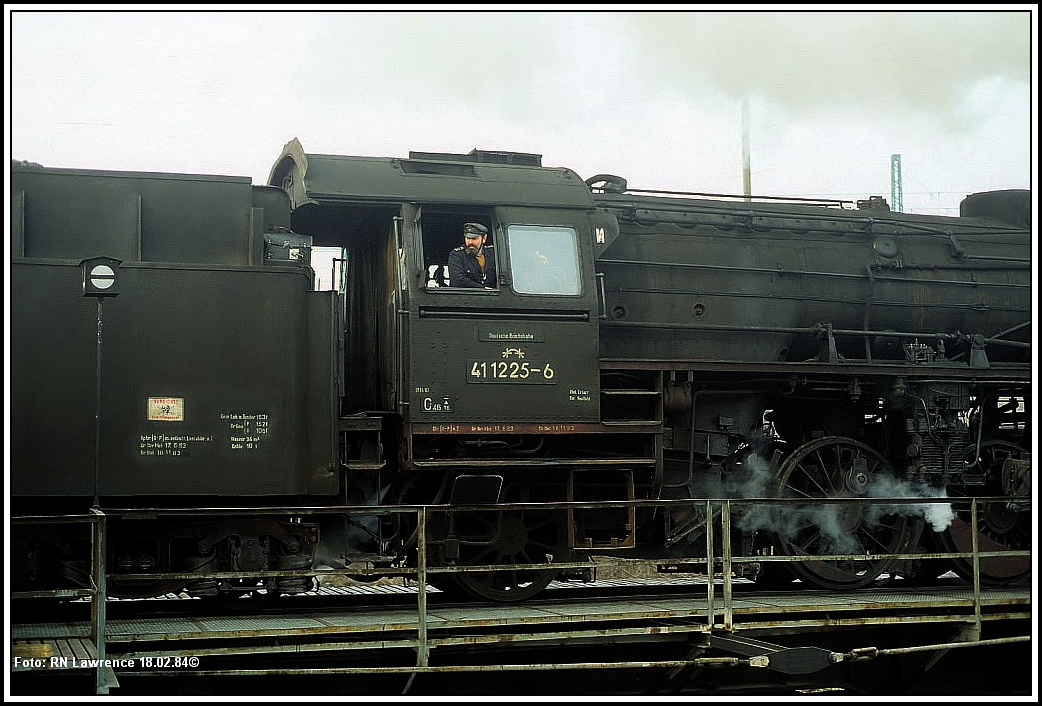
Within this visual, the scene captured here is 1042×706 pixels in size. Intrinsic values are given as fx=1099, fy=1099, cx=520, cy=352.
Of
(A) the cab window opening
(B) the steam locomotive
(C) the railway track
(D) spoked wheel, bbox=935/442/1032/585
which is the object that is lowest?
(C) the railway track

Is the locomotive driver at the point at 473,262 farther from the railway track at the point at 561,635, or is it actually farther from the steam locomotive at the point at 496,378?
the railway track at the point at 561,635

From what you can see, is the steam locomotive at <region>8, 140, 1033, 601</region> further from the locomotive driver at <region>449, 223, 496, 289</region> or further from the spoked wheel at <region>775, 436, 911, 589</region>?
the locomotive driver at <region>449, 223, 496, 289</region>

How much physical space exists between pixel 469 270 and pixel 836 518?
3782 millimetres

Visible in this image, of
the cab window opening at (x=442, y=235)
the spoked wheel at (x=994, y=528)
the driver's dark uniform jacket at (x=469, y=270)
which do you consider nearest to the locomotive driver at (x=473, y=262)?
the driver's dark uniform jacket at (x=469, y=270)

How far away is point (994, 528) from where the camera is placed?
962cm

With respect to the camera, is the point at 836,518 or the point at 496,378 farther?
the point at 836,518

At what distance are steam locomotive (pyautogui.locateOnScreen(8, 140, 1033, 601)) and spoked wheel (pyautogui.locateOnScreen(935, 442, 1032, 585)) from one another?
24 millimetres

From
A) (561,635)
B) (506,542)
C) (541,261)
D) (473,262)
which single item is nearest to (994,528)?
(506,542)

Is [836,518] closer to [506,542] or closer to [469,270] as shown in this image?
[506,542]

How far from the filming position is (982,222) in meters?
11.0

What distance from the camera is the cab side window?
8.45 m

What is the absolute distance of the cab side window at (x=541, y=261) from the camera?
8.45 meters

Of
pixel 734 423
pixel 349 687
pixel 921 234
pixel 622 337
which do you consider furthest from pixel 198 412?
pixel 921 234

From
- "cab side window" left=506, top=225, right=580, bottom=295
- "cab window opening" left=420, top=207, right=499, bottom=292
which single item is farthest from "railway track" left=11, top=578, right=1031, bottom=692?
"cab window opening" left=420, top=207, right=499, bottom=292
